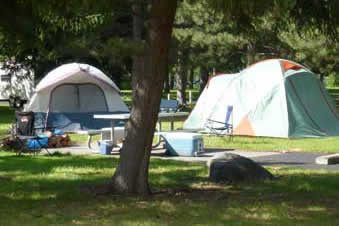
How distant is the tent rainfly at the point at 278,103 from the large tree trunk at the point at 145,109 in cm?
1073

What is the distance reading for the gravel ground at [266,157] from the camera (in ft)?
44.6

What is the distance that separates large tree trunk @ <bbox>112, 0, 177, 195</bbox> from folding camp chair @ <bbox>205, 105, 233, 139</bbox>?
9.99 m

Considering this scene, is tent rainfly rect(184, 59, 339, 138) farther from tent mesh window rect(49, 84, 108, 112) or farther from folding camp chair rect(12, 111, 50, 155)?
folding camp chair rect(12, 111, 50, 155)

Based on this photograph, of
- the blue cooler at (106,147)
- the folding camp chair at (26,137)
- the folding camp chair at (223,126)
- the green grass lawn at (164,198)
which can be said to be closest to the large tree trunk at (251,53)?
the folding camp chair at (223,126)

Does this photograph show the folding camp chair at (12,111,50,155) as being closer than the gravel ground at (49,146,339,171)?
No

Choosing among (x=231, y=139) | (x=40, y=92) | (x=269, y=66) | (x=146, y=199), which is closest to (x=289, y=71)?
(x=269, y=66)

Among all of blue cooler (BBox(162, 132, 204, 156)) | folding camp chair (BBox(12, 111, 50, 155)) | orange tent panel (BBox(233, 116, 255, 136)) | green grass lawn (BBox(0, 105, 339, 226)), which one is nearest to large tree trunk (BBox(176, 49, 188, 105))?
orange tent panel (BBox(233, 116, 255, 136))

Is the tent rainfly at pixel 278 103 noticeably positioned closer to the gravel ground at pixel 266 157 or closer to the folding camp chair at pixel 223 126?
the folding camp chair at pixel 223 126

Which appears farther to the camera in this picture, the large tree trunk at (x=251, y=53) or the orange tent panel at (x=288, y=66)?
the large tree trunk at (x=251, y=53)

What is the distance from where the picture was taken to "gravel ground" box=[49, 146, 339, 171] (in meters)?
13.6

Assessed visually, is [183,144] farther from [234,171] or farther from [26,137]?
[234,171]

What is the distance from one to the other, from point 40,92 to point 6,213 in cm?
1405

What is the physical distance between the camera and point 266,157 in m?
14.9

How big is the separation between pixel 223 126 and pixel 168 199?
11.1 m
